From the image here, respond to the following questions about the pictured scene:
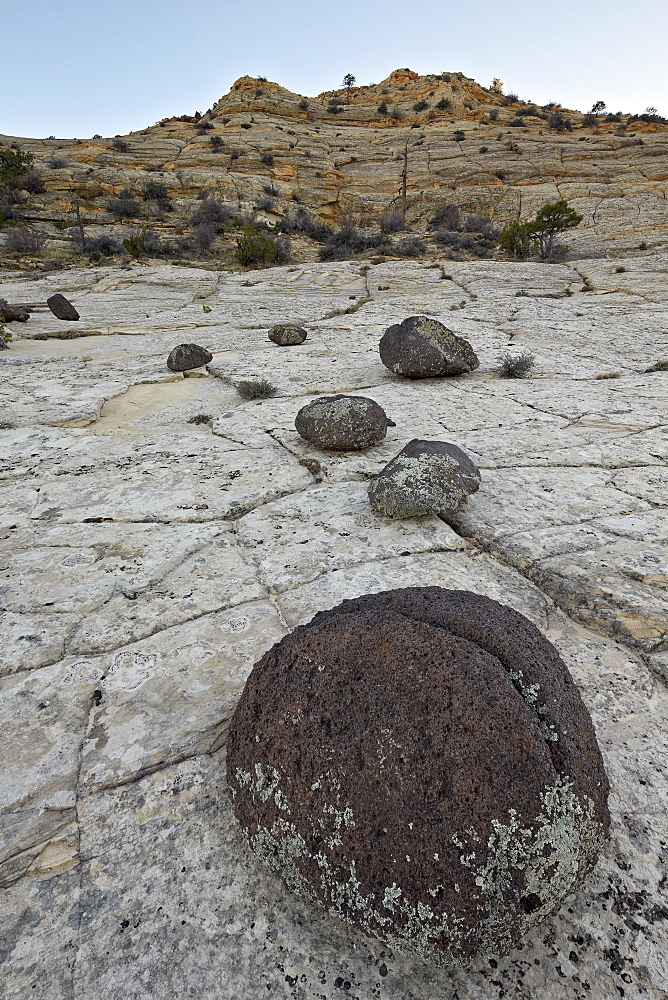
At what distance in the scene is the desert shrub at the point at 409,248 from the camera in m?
16.0

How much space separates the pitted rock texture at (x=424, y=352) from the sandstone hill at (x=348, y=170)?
1278 centimetres

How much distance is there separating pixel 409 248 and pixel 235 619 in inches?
664

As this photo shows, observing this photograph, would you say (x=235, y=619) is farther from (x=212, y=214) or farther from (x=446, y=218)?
(x=446, y=218)

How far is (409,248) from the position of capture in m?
16.2

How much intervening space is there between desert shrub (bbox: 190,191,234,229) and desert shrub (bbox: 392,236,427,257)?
7.20 meters

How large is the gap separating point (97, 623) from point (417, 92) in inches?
1808

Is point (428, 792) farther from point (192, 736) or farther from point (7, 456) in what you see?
point (7, 456)

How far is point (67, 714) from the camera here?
1.58 metres

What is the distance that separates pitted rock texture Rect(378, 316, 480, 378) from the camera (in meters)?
5.12

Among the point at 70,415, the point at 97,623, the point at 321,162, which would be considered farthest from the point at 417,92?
the point at 97,623

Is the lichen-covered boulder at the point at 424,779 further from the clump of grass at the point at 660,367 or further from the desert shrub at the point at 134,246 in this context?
the desert shrub at the point at 134,246

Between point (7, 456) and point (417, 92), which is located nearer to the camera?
point (7, 456)

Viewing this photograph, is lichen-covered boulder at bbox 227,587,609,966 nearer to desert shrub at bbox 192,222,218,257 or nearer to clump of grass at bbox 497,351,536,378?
clump of grass at bbox 497,351,536,378

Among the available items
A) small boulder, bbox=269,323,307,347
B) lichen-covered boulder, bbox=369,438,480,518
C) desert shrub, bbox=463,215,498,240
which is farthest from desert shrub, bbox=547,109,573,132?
lichen-covered boulder, bbox=369,438,480,518
